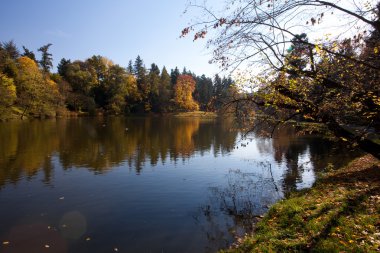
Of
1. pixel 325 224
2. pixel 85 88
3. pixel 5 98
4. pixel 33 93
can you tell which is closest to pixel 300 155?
pixel 325 224

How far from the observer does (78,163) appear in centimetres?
2284

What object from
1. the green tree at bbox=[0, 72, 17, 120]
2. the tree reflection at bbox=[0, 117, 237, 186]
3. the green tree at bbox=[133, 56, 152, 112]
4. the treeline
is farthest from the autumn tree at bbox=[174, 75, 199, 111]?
the tree reflection at bbox=[0, 117, 237, 186]

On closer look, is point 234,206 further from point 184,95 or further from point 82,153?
point 184,95

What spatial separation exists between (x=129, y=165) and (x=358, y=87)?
56.4ft

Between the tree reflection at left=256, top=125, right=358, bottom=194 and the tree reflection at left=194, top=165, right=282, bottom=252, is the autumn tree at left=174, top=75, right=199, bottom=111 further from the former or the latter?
the tree reflection at left=194, top=165, right=282, bottom=252

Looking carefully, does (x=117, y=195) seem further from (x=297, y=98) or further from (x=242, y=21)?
(x=242, y=21)

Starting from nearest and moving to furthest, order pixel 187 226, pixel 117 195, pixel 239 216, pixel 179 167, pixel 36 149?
1. pixel 187 226
2. pixel 239 216
3. pixel 117 195
4. pixel 179 167
5. pixel 36 149

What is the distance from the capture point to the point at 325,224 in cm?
828

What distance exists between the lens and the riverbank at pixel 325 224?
281 inches

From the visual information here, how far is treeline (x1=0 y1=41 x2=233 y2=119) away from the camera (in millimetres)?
70125

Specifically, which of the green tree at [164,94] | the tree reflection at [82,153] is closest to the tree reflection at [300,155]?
the tree reflection at [82,153]

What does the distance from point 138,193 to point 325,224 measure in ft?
30.9

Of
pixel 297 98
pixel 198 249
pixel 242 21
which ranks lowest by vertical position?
pixel 198 249

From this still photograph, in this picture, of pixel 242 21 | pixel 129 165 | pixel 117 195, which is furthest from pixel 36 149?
pixel 242 21
